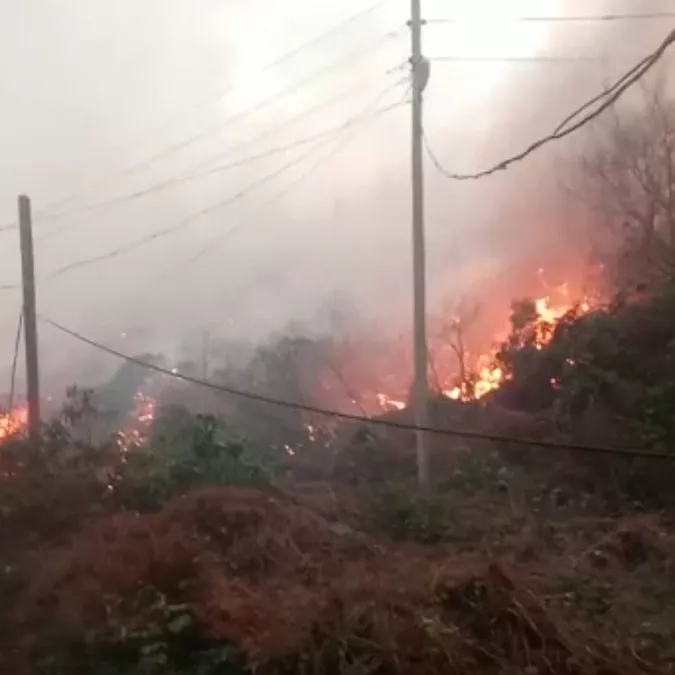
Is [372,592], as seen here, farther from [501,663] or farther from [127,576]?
[127,576]

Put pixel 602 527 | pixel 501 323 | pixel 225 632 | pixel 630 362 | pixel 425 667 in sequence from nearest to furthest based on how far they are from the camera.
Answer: pixel 425 667 → pixel 225 632 → pixel 602 527 → pixel 630 362 → pixel 501 323

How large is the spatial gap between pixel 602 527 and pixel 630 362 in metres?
4.19

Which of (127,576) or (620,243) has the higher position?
(620,243)

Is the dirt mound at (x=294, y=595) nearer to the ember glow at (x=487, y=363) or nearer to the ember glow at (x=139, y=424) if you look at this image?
the ember glow at (x=139, y=424)

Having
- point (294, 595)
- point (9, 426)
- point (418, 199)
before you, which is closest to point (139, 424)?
point (9, 426)

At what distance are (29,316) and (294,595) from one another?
7.36 m

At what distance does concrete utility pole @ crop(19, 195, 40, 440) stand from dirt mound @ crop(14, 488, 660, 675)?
12.4ft

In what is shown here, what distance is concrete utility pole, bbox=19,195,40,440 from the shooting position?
46.8 feet

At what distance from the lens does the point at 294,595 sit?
8789 millimetres

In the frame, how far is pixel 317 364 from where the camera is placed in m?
25.5

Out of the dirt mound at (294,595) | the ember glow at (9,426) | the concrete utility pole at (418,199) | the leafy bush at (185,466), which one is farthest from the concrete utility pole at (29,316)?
the concrete utility pole at (418,199)

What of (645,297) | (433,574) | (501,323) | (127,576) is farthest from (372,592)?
(501,323)

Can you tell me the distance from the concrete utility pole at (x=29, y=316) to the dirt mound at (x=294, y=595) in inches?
149

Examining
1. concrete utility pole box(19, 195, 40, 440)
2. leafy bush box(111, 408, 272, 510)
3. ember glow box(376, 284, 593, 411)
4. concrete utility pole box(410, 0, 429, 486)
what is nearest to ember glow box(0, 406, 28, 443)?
concrete utility pole box(19, 195, 40, 440)
